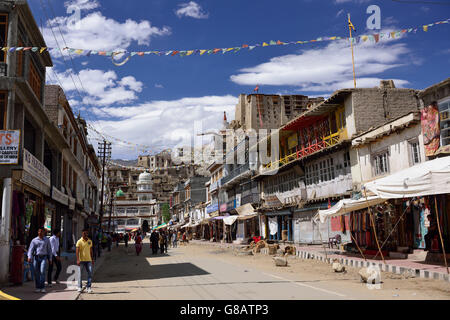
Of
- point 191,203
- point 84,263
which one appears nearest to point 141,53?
point 84,263

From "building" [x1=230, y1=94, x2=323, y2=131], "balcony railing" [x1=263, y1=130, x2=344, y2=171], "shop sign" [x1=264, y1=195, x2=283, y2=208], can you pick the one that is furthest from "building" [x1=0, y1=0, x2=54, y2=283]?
"building" [x1=230, y1=94, x2=323, y2=131]

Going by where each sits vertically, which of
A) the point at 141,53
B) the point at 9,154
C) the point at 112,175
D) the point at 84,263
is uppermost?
the point at 112,175

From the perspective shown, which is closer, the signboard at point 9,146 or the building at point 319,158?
the signboard at point 9,146

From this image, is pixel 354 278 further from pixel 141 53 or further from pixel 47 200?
pixel 47 200

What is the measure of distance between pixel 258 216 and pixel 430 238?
80.8ft

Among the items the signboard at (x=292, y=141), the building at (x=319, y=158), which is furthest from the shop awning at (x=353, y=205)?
the signboard at (x=292, y=141)

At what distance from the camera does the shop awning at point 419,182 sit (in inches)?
486

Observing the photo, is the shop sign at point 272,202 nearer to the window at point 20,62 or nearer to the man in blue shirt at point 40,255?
the window at point 20,62

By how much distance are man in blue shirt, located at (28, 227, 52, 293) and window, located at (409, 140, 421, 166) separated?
15.1 m

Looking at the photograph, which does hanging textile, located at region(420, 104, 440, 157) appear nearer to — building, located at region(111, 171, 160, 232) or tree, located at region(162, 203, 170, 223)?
tree, located at region(162, 203, 170, 223)

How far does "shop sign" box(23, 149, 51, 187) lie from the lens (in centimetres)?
1445

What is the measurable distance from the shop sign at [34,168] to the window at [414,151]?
1569cm

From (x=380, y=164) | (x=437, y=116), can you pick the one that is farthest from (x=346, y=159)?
(x=437, y=116)

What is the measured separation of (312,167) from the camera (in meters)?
30.2
